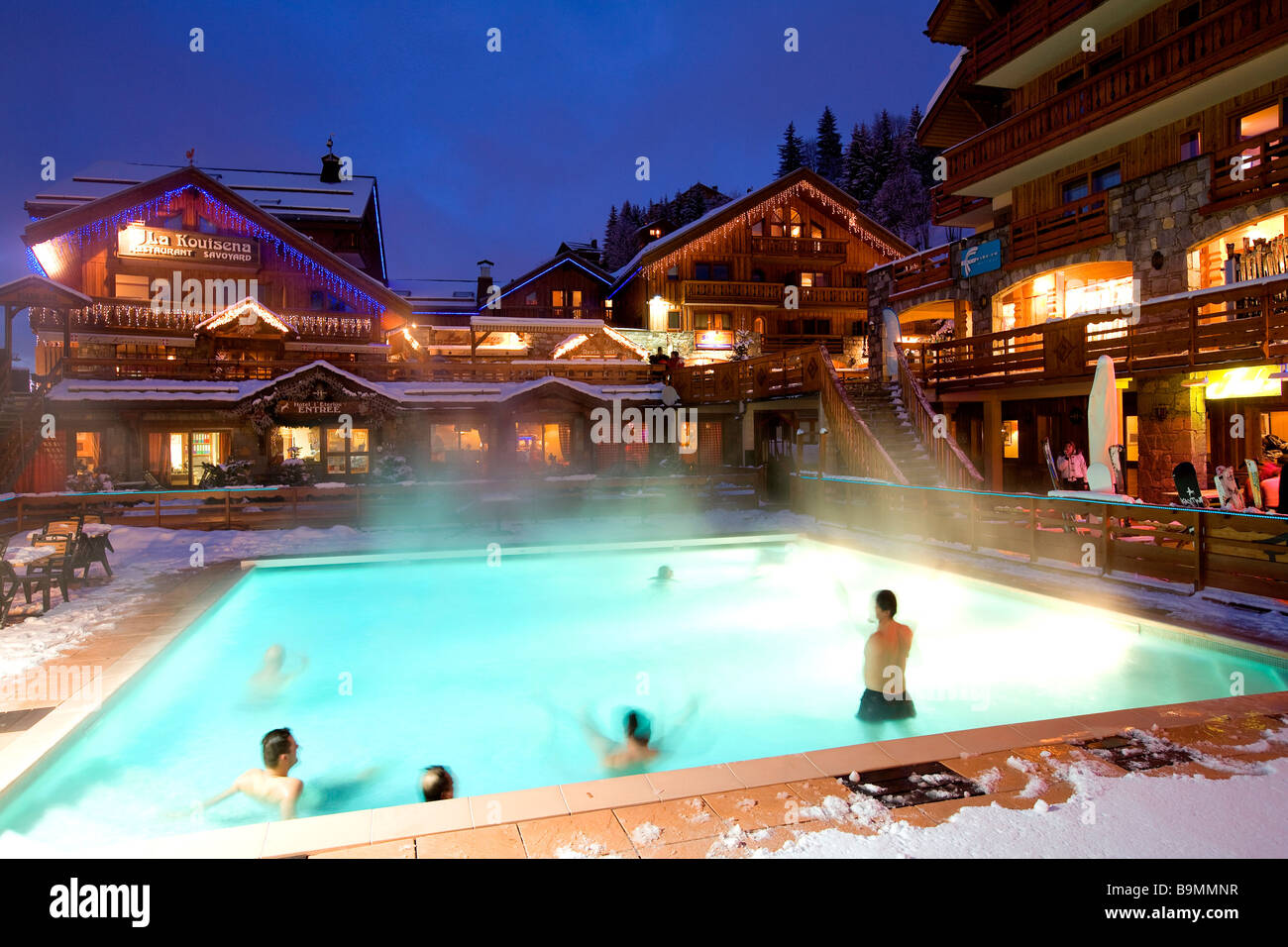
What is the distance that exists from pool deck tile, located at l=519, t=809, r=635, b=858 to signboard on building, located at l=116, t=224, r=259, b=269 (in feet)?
93.5

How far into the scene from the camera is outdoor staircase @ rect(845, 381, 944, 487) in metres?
16.0

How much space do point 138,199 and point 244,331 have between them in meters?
6.30

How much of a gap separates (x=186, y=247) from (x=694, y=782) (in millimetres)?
29099

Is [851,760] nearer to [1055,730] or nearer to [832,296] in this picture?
[1055,730]

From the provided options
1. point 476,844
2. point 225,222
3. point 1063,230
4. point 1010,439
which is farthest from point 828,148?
point 476,844

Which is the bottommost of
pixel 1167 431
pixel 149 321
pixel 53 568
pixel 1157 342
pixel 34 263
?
pixel 53 568

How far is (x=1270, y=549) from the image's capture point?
7.98 meters

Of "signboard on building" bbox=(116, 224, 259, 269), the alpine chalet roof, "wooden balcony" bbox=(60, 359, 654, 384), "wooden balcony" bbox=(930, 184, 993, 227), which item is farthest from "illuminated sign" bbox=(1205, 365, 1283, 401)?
"signboard on building" bbox=(116, 224, 259, 269)

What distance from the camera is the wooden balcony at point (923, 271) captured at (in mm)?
22656

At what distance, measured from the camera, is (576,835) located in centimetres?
350

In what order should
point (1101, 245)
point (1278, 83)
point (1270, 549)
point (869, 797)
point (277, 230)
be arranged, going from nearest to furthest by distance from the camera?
point (869, 797) → point (1270, 549) → point (1278, 83) → point (1101, 245) → point (277, 230)

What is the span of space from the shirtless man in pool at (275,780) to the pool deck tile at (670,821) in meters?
3.32
